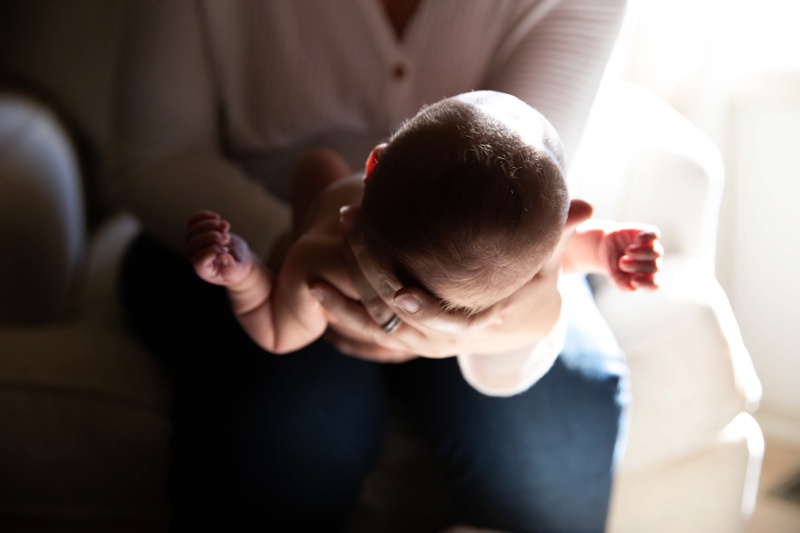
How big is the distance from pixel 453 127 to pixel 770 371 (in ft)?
2.54

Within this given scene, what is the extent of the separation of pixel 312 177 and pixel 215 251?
18 cm

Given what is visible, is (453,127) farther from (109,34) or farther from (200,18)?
(109,34)

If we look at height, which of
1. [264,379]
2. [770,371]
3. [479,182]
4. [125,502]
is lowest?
[125,502]

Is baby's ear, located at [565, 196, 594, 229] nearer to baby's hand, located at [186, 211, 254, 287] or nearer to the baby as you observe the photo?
the baby

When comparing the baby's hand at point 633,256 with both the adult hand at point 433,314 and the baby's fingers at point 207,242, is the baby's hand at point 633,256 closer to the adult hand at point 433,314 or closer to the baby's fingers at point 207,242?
the adult hand at point 433,314

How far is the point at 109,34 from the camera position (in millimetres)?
1077

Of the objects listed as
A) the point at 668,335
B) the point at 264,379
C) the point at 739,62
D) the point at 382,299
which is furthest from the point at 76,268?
the point at 739,62

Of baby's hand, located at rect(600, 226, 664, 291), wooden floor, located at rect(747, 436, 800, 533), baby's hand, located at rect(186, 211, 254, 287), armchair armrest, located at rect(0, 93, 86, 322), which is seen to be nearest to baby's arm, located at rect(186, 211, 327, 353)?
baby's hand, located at rect(186, 211, 254, 287)

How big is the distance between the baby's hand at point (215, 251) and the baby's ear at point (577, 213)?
0.22m

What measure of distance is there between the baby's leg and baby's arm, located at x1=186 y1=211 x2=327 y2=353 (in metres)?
0.09

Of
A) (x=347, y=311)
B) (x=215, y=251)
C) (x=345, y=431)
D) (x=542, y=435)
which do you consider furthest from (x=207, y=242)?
(x=542, y=435)

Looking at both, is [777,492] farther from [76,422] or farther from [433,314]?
[76,422]

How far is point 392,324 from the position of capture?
598mm

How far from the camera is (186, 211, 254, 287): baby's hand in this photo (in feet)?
1.87
